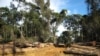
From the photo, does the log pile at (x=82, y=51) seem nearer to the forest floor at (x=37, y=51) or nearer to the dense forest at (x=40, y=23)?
the forest floor at (x=37, y=51)

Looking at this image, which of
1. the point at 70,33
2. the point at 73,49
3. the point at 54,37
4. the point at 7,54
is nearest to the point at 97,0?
the point at 54,37

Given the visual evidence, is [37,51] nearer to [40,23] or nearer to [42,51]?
[42,51]

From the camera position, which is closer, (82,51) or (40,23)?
(82,51)

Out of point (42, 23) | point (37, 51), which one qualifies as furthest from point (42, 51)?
point (42, 23)

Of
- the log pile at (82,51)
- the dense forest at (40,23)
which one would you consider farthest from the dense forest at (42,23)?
the log pile at (82,51)

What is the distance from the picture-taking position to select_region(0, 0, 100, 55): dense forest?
32572 millimetres

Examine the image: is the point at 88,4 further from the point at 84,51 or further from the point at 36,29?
the point at 84,51

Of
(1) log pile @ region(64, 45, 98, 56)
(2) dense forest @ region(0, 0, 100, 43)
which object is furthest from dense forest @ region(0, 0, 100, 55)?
(1) log pile @ region(64, 45, 98, 56)

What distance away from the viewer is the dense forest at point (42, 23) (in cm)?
3257

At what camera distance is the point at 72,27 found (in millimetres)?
42438

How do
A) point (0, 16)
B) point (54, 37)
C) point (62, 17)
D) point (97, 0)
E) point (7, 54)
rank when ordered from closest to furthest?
point (7, 54)
point (97, 0)
point (54, 37)
point (62, 17)
point (0, 16)

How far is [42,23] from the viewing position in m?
36.2

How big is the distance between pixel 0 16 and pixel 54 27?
38.3ft

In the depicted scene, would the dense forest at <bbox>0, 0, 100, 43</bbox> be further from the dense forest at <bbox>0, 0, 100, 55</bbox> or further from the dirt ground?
the dirt ground
